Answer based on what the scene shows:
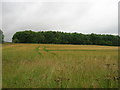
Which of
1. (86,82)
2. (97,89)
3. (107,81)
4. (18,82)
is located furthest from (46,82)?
(107,81)

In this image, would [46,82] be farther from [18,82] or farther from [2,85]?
[2,85]

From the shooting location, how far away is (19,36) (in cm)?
9944

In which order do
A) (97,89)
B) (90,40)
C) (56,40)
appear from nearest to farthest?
(97,89)
(56,40)
(90,40)

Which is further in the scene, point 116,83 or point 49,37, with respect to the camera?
point 49,37

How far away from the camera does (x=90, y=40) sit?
337ft

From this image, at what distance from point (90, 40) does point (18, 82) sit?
338 ft

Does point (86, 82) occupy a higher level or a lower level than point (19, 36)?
lower

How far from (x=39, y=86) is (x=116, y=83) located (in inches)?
98.1

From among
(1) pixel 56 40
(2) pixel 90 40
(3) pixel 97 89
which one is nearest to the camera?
(3) pixel 97 89

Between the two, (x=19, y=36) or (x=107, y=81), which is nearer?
(x=107, y=81)

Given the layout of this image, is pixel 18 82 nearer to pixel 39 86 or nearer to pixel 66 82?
pixel 39 86

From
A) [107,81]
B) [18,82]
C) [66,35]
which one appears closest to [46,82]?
[18,82]

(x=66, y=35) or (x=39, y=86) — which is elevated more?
(x=66, y=35)

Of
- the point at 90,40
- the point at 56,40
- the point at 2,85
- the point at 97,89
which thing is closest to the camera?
the point at 97,89
